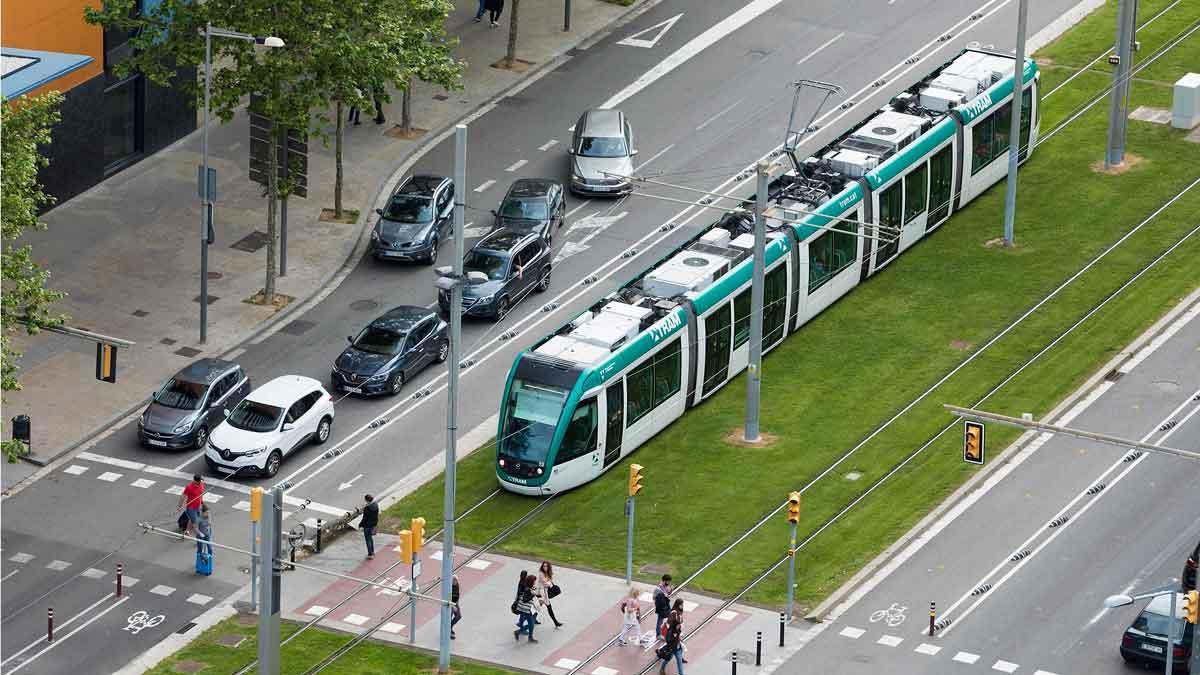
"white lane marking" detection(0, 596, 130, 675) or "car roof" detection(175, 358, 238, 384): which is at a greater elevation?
"car roof" detection(175, 358, 238, 384)

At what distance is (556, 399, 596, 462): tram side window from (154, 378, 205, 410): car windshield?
9.83 metres

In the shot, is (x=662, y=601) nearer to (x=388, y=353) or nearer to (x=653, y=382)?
(x=653, y=382)

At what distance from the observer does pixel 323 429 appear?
61.1 m

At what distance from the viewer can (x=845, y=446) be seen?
59812 millimetres

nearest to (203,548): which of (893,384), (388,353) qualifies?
(388,353)

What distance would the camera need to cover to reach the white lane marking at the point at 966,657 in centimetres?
5119

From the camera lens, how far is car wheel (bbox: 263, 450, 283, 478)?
59469 millimetres

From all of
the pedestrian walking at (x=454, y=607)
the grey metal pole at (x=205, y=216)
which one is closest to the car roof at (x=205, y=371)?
the grey metal pole at (x=205, y=216)

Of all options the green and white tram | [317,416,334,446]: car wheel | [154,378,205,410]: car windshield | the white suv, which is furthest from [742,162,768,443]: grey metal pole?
[154,378,205,410]: car windshield

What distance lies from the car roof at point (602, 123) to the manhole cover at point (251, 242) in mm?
10278

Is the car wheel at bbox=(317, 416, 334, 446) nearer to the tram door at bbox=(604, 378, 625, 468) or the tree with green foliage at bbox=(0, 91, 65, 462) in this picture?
the tram door at bbox=(604, 378, 625, 468)

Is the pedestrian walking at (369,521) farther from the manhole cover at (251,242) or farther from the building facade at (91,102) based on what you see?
the building facade at (91,102)

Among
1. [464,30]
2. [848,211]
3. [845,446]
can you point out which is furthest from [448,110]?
[845,446]

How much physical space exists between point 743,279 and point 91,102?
2367 centimetres
